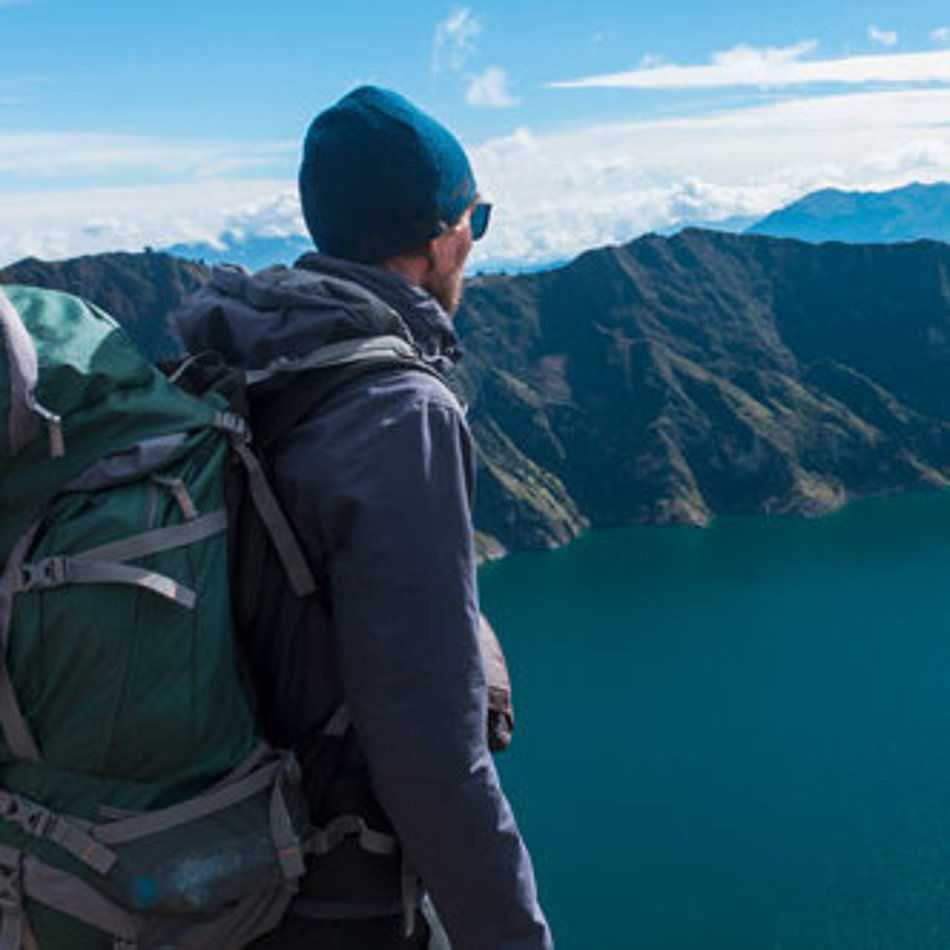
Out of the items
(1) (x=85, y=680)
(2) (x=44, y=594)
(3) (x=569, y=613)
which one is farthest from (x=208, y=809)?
(3) (x=569, y=613)

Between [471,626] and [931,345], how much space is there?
19850cm

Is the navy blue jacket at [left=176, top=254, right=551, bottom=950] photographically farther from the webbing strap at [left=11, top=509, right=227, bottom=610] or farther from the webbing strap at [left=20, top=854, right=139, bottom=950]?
the webbing strap at [left=20, top=854, right=139, bottom=950]

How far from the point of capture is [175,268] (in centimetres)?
18638

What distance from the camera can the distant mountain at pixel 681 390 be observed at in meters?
154

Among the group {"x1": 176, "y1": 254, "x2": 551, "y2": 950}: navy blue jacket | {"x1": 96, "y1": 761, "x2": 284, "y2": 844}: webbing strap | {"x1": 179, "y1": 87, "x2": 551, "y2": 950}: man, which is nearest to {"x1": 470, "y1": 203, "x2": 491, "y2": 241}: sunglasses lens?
{"x1": 179, "y1": 87, "x2": 551, "y2": 950}: man

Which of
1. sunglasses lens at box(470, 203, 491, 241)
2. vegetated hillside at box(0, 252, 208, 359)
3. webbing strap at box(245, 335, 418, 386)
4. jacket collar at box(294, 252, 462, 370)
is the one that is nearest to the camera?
webbing strap at box(245, 335, 418, 386)

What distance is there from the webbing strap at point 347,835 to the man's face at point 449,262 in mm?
1466

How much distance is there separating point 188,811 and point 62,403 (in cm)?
97

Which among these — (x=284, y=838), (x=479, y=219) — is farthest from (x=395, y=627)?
(x=479, y=219)

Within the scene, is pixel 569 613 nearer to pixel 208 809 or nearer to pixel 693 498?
pixel 693 498

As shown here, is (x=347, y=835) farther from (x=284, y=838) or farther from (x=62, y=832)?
(x=62, y=832)

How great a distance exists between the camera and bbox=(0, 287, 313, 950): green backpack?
2299 mm

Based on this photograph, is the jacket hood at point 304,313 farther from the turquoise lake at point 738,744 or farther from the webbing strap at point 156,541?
the turquoise lake at point 738,744

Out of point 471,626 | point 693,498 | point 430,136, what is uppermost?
point 430,136
